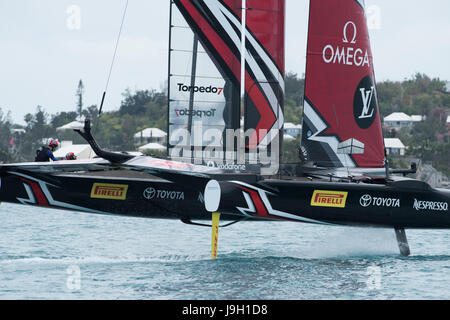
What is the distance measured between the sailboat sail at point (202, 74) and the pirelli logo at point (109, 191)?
4.16 ft

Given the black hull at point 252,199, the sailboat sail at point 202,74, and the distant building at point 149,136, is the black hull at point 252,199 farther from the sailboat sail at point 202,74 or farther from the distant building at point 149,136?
the distant building at point 149,136

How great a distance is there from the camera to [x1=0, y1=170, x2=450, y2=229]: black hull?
7.96 m

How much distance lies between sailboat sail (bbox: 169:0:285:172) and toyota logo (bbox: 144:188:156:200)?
1.22 metres

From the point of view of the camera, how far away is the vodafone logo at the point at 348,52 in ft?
31.0

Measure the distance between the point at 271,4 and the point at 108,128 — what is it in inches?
1801

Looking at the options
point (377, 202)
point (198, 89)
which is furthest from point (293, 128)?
point (377, 202)

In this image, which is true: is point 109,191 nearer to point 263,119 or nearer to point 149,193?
point 149,193

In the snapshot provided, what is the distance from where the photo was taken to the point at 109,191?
8.13m

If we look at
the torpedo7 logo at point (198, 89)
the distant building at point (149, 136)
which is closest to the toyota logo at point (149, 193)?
the torpedo7 logo at point (198, 89)

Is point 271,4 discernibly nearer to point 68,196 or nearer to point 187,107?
point 187,107

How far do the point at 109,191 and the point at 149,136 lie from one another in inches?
1663

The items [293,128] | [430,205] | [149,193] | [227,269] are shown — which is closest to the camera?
[227,269]

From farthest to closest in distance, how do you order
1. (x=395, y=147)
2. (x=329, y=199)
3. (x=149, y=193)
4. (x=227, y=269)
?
(x=395, y=147) → (x=149, y=193) → (x=329, y=199) → (x=227, y=269)
